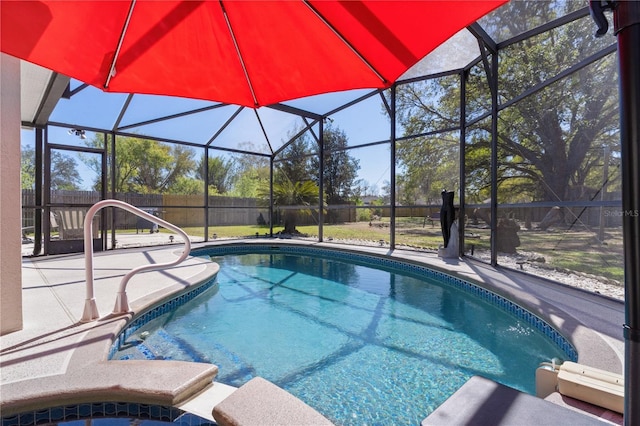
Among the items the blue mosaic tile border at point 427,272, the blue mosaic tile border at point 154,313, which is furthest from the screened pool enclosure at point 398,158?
the blue mosaic tile border at point 154,313

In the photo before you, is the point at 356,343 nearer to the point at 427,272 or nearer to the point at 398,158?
the point at 427,272

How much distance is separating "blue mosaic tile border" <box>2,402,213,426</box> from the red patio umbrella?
2.04m

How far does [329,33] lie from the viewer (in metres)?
1.84

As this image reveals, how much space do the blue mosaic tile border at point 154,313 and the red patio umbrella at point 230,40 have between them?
2.26 meters

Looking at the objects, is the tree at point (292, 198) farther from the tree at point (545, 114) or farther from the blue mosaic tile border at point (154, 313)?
the blue mosaic tile border at point (154, 313)

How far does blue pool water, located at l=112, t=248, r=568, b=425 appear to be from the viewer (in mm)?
2451

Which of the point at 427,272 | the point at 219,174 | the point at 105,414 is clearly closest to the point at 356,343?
the point at 105,414

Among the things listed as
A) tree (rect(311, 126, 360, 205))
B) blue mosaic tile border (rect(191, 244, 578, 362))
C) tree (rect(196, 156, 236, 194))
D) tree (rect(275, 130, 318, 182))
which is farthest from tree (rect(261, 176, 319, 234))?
blue mosaic tile border (rect(191, 244, 578, 362))

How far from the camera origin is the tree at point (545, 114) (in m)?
3.80

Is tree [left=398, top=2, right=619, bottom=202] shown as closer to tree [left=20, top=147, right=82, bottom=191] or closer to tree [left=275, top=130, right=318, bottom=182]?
tree [left=275, top=130, right=318, bottom=182]

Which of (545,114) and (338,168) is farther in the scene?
(338,168)

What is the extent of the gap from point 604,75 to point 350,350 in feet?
14.8

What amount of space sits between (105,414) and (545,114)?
628cm

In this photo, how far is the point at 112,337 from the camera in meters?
2.59
